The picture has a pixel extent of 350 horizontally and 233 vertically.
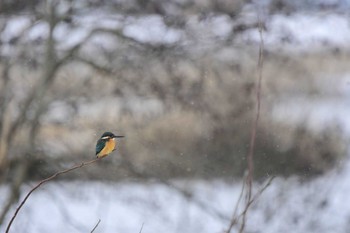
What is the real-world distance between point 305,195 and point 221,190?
0.47 m

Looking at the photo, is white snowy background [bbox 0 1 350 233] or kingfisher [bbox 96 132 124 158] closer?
kingfisher [bbox 96 132 124 158]

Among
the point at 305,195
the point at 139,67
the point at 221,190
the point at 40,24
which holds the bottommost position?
the point at 221,190

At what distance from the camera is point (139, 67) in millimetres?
3219

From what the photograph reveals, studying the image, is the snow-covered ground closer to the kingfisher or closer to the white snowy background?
the white snowy background

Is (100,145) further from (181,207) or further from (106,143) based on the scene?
(181,207)

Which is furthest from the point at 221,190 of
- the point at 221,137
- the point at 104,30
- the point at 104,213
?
the point at 104,30

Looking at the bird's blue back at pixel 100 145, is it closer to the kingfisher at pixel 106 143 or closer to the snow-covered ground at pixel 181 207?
the kingfisher at pixel 106 143

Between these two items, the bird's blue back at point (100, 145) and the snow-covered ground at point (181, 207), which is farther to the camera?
the snow-covered ground at point (181, 207)

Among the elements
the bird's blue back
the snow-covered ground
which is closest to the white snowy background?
the snow-covered ground

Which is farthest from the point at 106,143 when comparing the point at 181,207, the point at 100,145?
the point at 181,207

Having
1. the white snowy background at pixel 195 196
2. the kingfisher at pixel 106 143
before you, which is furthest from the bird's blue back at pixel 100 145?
the white snowy background at pixel 195 196

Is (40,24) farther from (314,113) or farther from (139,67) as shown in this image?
(314,113)

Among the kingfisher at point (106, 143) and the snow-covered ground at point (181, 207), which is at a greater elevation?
the kingfisher at point (106, 143)

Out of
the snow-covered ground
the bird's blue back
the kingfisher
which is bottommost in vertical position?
the snow-covered ground
